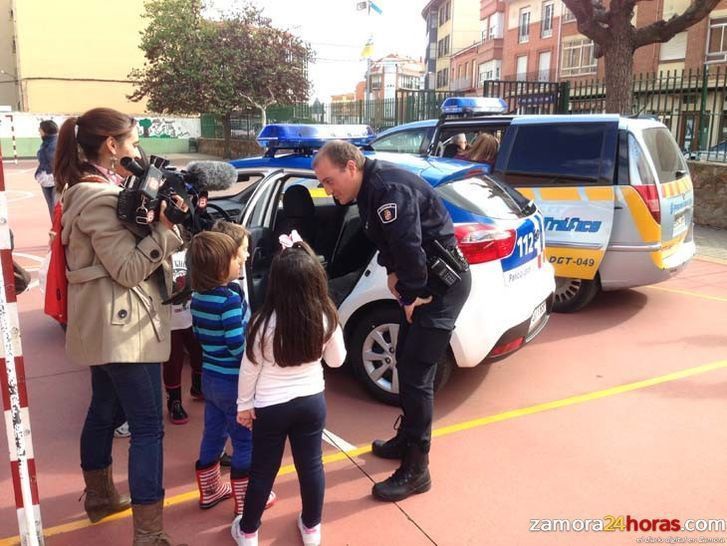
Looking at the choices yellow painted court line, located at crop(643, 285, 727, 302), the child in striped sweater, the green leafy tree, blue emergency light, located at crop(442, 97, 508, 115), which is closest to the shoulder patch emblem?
the child in striped sweater

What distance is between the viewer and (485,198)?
13.4 feet

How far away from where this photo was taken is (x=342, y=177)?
2.84 meters

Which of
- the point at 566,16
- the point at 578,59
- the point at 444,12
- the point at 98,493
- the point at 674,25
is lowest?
the point at 98,493

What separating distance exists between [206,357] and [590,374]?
296 cm

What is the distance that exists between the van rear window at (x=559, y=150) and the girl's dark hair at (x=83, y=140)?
14.0ft

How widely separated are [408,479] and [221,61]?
26.2 metres

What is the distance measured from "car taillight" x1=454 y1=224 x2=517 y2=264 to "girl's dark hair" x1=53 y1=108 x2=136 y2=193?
196 cm

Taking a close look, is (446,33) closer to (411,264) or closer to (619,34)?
(619,34)

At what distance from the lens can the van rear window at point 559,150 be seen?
557 centimetres

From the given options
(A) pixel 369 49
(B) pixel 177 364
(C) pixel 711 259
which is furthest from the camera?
(A) pixel 369 49

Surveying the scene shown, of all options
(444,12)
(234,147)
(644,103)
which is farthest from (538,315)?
(444,12)

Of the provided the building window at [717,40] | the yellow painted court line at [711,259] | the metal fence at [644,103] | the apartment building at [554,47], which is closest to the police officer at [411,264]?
the metal fence at [644,103]

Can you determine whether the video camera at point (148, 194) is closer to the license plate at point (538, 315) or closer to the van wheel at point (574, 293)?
the license plate at point (538, 315)

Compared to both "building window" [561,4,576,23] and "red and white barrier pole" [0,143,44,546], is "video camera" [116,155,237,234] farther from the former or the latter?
"building window" [561,4,576,23]
